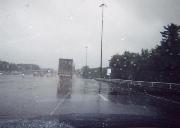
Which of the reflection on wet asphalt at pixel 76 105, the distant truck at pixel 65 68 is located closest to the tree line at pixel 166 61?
the distant truck at pixel 65 68

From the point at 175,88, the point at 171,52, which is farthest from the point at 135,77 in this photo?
the point at 175,88

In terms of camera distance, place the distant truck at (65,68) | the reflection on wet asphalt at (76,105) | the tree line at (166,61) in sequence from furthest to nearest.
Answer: the tree line at (166,61) < the distant truck at (65,68) < the reflection on wet asphalt at (76,105)

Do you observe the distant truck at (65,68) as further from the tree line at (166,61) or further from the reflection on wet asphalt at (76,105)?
the reflection on wet asphalt at (76,105)

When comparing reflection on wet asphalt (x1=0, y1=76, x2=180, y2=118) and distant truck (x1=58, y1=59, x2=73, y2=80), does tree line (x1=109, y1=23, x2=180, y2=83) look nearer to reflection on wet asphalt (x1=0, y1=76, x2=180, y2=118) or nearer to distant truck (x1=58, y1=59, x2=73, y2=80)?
distant truck (x1=58, y1=59, x2=73, y2=80)

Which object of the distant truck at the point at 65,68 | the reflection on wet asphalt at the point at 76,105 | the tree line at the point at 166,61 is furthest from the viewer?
the tree line at the point at 166,61

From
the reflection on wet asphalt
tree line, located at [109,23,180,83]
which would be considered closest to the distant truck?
tree line, located at [109,23,180,83]

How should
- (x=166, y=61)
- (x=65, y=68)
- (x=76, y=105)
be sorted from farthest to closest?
(x=166, y=61)
(x=65, y=68)
(x=76, y=105)

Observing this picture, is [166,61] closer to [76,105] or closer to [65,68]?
[65,68]

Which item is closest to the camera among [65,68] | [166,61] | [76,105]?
[76,105]

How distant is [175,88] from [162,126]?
89.6ft

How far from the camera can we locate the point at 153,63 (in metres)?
66.4

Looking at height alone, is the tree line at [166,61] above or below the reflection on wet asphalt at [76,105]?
above

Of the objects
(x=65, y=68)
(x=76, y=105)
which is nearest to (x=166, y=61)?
(x=65, y=68)

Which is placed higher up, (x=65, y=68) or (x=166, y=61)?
(x=166, y=61)
